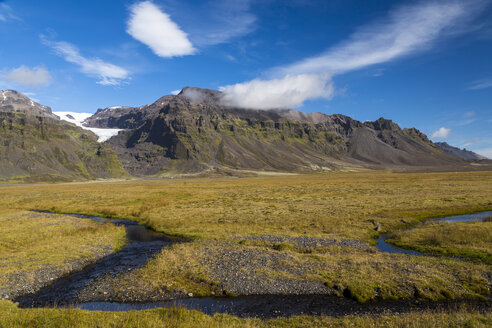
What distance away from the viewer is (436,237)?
102ft

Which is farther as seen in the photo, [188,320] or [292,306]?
[292,306]

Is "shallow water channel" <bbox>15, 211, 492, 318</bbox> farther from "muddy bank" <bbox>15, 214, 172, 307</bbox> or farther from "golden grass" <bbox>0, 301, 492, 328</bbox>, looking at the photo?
"golden grass" <bbox>0, 301, 492, 328</bbox>

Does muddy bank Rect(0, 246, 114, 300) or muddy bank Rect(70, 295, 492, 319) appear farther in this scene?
muddy bank Rect(0, 246, 114, 300)

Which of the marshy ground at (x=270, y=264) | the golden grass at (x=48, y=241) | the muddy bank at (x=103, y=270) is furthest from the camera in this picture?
the golden grass at (x=48, y=241)

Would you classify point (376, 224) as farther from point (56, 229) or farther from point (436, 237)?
point (56, 229)

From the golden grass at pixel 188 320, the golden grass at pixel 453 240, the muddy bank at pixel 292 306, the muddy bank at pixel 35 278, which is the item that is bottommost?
the muddy bank at pixel 35 278

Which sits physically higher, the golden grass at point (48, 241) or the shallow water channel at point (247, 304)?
the shallow water channel at point (247, 304)

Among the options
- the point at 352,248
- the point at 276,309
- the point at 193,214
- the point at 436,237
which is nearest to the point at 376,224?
the point at 436,237

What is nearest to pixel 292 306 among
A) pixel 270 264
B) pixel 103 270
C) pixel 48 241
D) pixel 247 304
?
pixel 247 304

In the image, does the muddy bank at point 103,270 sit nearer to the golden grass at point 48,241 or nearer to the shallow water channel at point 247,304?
the shallow water channel at point 247,304

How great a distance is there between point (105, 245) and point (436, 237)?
38858 mm

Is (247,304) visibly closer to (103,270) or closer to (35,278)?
(103,270)

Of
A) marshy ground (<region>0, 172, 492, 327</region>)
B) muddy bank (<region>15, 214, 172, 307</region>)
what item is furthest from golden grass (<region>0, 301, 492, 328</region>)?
muddy bank (<region>15, 214, 172, 307</region>)

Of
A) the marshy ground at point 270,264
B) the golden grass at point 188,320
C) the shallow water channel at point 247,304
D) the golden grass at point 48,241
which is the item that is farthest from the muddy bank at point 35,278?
the golden grass at point 188,320
